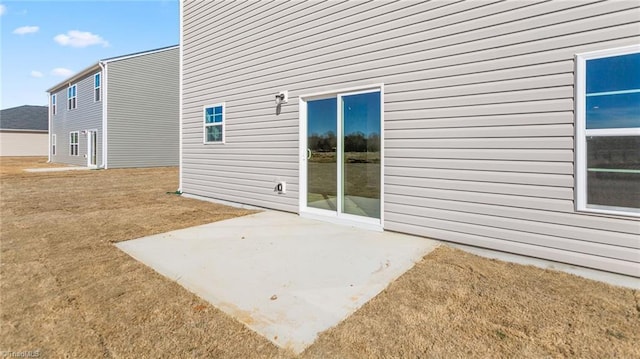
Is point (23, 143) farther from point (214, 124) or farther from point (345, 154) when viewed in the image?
point (345, 154)

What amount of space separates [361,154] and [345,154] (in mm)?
288

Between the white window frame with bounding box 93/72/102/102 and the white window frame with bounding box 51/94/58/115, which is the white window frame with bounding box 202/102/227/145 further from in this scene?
the white window frame with bounding box 51/94/58/115

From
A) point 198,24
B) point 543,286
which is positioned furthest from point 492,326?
point 198,24

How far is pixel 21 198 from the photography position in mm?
8125

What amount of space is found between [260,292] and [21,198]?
28.4 feet

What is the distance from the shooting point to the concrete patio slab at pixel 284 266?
2.49 m

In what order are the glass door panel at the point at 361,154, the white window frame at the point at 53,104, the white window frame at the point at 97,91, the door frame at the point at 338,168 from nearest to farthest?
the door frame at the point at 338,168 → the glass door panel at the point at 361,154 → the white window frame at the point at 97,91 → the white window frame at the point at 53,104

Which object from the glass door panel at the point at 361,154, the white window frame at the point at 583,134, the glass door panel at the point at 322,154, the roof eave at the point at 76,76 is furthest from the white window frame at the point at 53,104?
the white window frame at the point at 583,134

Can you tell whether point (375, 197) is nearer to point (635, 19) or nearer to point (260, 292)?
point (260, 292)

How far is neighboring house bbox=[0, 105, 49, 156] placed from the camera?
28.6 m

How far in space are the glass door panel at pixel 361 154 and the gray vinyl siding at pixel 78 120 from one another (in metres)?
16.8

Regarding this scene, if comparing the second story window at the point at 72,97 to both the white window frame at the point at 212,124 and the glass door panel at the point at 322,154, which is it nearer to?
the white window frame at the point at 212,124

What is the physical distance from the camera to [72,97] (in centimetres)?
2059

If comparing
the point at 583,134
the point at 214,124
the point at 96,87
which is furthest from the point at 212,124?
the point at 96,87
